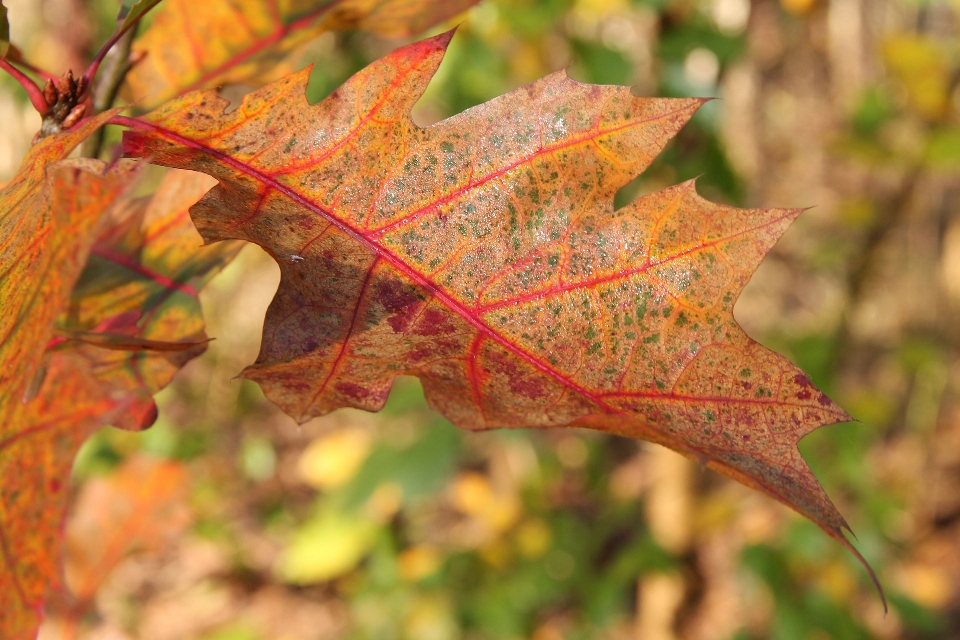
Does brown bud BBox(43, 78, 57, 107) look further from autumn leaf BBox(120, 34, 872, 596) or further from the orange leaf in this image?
the orange leaf

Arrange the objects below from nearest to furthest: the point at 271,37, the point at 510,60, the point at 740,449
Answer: the point at 740,449 → the point at 271,37 → the point at 510,60

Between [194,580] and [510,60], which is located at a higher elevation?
[510,60]

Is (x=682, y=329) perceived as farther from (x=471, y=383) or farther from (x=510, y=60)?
(x=510, y=60)

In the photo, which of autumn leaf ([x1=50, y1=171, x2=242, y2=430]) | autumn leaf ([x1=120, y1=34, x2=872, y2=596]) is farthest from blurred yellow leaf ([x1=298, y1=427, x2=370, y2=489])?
autumn leaf ([x1=120, y1=34, x2=872, y2=596])

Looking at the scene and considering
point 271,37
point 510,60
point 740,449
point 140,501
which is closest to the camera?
point 740,449

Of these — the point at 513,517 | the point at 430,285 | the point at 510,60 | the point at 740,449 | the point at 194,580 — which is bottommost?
the point at 194,580

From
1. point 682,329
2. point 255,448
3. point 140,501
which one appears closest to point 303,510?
point 255,448

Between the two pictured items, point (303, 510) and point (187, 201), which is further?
point (303, 510)
